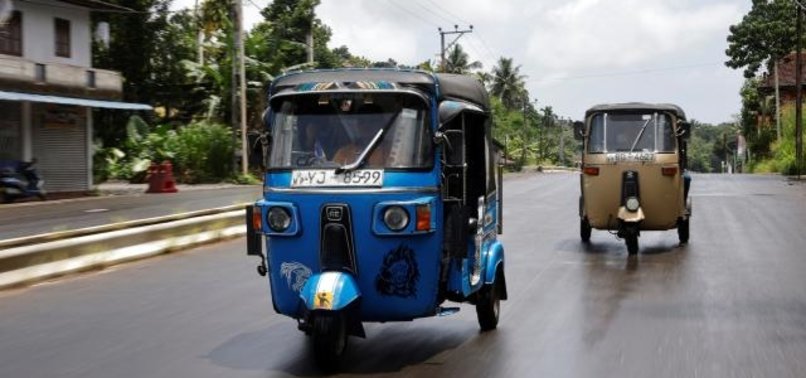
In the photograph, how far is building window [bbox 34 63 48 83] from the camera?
26375 millimetres

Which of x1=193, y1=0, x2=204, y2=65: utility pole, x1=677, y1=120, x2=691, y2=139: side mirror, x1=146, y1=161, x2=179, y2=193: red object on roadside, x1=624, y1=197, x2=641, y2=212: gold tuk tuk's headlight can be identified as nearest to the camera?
x1=624, y1=197, x2=641, y2=212: gold tuk tuk's headlight

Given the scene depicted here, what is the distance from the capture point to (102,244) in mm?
12492

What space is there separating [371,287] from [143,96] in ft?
126

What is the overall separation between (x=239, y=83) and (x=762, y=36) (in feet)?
163

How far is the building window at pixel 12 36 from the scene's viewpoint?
2641cm

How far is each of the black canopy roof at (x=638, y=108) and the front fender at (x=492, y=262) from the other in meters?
6.98

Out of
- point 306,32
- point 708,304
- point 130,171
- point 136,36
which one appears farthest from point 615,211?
point 306,32

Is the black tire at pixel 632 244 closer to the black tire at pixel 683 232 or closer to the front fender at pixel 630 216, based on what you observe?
the front fender at pixel 630 216

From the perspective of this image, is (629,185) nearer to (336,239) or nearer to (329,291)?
(336,239)

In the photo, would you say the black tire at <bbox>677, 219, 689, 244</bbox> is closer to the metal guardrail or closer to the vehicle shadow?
the metal guardrail

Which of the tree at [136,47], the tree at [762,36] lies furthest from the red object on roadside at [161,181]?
the tree at [762,36]

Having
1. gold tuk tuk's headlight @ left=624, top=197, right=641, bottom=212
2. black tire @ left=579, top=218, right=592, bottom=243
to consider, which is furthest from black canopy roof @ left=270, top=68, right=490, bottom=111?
black tire @ left=579, top=218, right=592, bottom=243

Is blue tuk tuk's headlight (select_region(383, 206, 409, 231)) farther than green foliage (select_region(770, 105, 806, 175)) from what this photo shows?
No

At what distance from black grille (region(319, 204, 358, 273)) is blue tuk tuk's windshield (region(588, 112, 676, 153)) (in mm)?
9074
